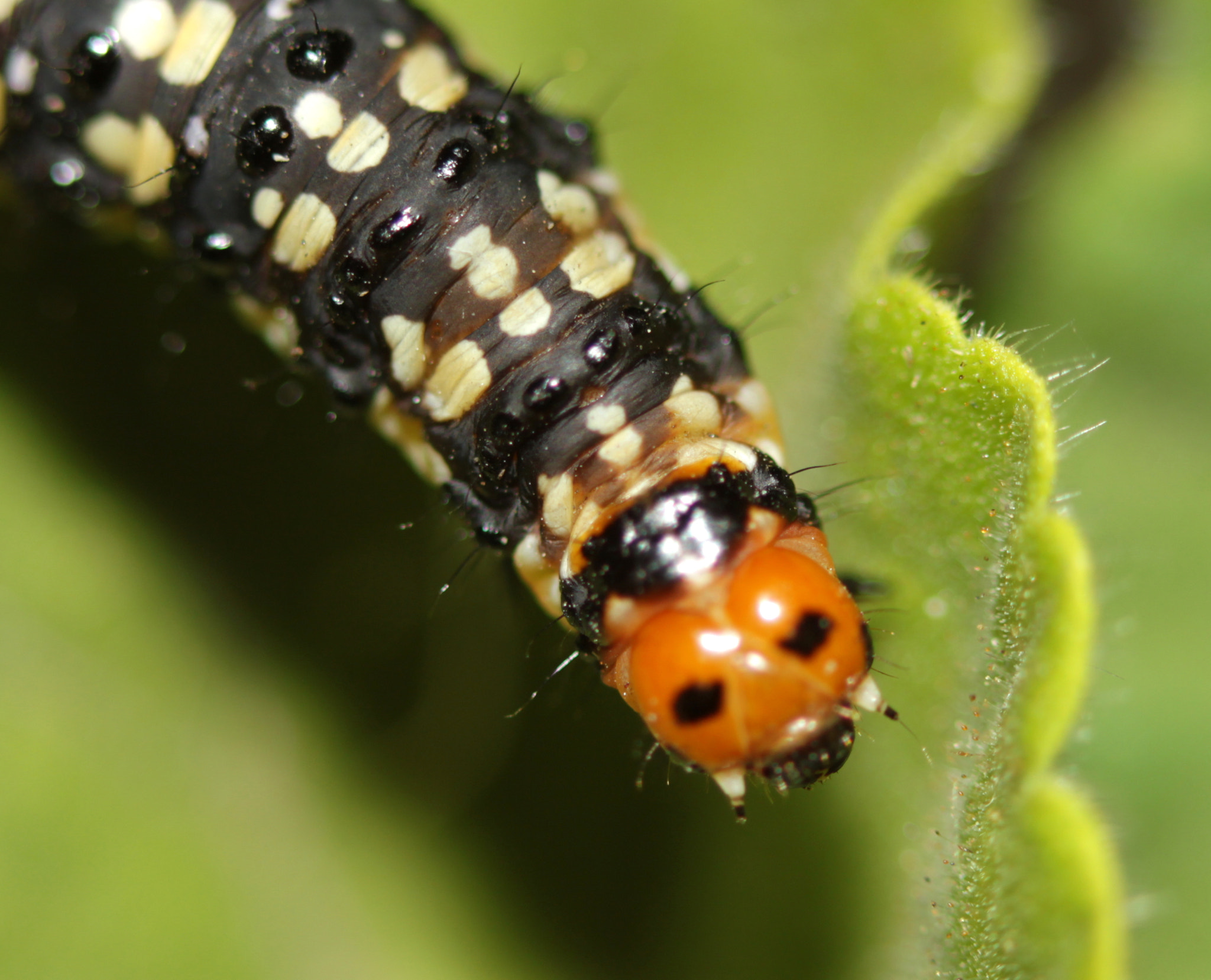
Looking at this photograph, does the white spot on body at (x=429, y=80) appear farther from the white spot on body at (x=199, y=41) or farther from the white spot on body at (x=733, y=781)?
the white spot on body at (x=733, y=781)

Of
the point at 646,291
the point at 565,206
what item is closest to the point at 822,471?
the point at 646,291

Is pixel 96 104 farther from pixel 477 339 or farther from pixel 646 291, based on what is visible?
pixel 646 291

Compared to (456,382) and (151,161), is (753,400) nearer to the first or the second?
(456,382)

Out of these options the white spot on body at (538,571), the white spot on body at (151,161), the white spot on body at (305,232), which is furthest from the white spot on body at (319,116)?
the white spot on body at (538,571)

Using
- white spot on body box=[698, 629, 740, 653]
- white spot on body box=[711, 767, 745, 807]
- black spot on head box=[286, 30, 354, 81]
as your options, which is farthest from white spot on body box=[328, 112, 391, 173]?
white spot on body box=[711, 767, 745, 807]

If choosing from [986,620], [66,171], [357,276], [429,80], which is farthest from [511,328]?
[66,171]

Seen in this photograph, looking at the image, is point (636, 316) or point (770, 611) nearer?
point (770, 611)
